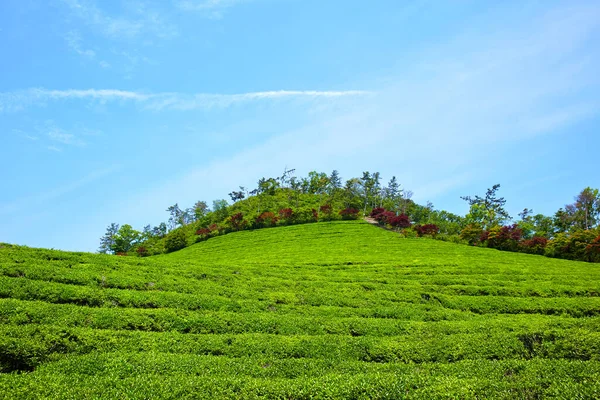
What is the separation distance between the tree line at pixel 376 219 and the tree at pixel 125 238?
23 cm

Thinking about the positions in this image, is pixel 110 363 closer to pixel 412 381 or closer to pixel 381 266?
pixel 412 381

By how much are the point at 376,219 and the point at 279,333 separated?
207ft

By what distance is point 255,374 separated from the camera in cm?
1198

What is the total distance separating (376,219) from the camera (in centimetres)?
7750

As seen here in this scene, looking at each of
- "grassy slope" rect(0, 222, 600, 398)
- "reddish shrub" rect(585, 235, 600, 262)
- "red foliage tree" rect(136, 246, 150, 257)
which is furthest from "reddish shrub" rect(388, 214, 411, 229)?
"red foliage tree" rect(136, 246, 150, 257)

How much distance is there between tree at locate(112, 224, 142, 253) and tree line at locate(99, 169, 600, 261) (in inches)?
9.0

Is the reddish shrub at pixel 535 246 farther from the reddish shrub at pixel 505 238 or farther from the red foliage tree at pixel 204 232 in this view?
the red foliage tree at pixel 204 232

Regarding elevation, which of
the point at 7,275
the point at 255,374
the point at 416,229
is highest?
the point at 416,229

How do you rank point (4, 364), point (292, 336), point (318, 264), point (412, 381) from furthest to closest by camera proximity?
point (318, 264) → point (292, 336) → point (4, 364) → point (412, 381)

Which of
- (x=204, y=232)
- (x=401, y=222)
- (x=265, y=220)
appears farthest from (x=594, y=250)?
(x=204, y=232)

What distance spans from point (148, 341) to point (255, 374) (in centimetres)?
548

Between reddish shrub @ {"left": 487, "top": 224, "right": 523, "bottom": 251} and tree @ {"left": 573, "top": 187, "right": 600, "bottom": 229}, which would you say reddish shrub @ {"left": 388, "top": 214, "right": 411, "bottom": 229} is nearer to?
reddish shrub @ {"left": 487, "top": 224, "right": 523, "bottom": 251}

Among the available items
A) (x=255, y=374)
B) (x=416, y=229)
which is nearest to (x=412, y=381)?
(x=255, y=374)

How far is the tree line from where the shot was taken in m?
57.6
